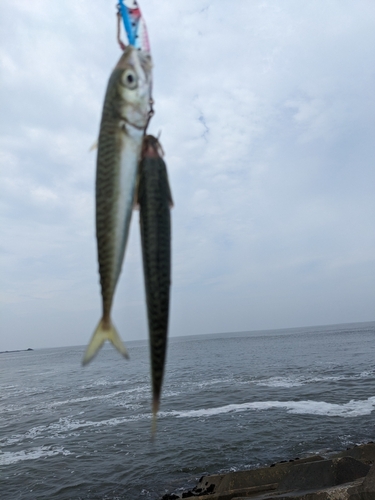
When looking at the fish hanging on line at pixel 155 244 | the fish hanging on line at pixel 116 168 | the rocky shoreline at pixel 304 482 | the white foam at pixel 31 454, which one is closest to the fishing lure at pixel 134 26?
the fish hanging on line at pixel 116 168

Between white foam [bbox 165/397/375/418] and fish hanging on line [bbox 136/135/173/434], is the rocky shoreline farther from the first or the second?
white foam [bbox 165/397/375/418]

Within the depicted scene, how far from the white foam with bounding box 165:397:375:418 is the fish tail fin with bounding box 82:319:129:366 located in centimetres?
2734

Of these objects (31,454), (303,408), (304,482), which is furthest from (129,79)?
(303,408)

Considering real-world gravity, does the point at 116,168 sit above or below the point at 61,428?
above

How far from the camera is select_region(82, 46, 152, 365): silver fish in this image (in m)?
1.49

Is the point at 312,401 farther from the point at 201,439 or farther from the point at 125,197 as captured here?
the point at 125,197

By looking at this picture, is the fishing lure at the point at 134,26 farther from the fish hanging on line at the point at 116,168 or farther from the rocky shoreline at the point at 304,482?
the rocky shoreline at the point at 304,482

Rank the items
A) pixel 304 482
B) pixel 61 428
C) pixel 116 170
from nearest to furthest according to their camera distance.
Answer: pixel 116 170, pixel 304 482, pixel 61 428

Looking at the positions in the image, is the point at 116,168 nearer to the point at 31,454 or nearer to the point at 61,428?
the point at 31,454

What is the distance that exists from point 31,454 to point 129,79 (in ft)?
84.2

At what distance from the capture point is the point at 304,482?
1159cm

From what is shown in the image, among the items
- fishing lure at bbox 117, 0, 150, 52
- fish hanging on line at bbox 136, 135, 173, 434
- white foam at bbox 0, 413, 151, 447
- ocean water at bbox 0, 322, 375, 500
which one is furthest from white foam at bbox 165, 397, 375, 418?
fishing lure at bbox 117, 0, 150, 52

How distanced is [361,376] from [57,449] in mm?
30714

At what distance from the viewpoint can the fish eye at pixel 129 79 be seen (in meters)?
1.53
